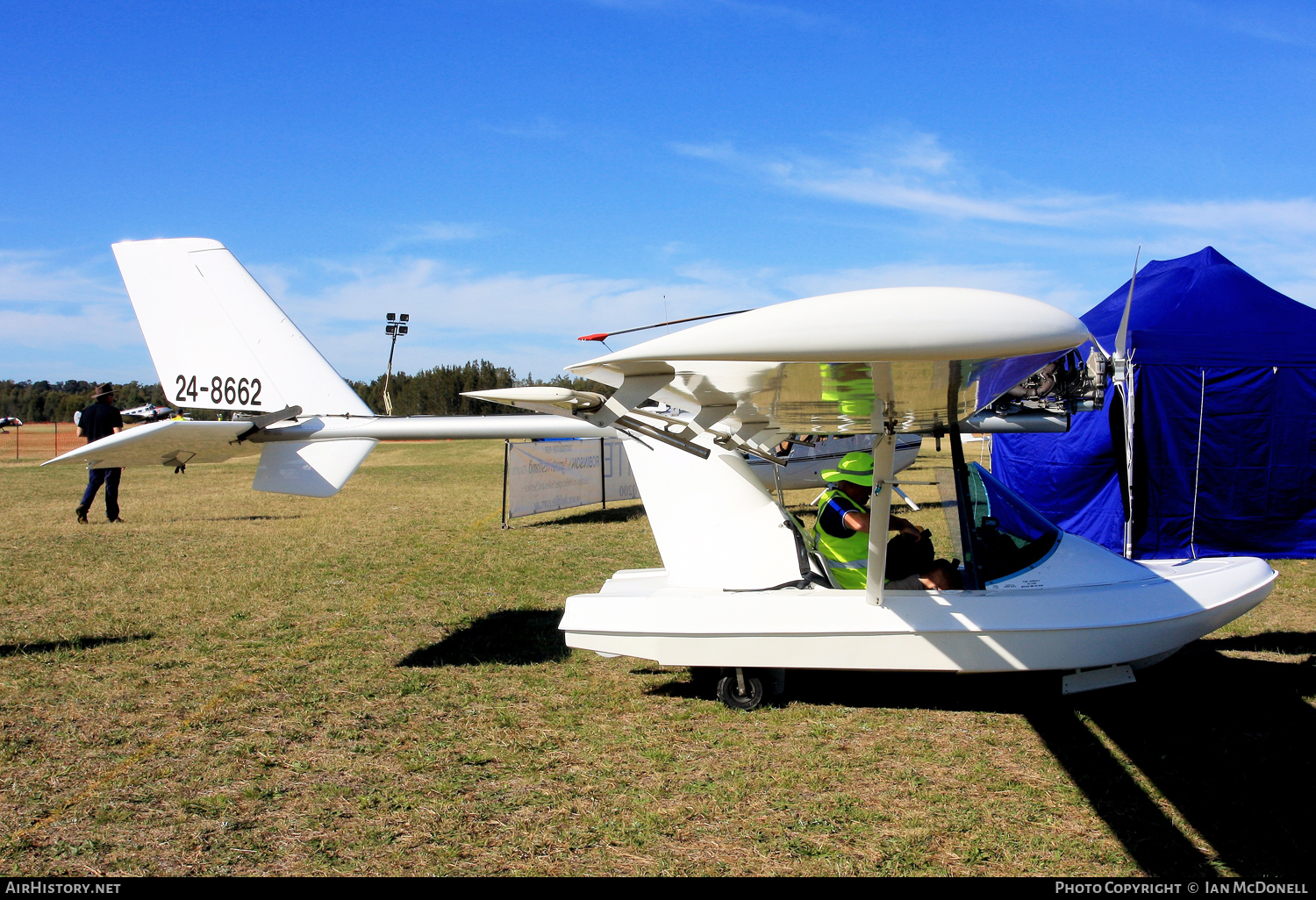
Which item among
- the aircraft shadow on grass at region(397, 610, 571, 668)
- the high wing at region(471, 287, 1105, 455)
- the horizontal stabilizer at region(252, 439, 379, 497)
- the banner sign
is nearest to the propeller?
the high wing at region(471, 287, 1105, 455)

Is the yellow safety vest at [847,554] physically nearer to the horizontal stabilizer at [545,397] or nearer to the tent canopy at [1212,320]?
the horizontal stabilizer at [545,397]

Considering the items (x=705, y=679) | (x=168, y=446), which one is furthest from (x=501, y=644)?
(x=168, y=446)

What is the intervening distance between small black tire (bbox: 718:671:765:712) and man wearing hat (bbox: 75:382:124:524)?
10981mm

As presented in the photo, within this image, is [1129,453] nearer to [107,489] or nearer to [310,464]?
[310,464]

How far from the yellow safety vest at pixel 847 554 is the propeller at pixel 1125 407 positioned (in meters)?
2.21

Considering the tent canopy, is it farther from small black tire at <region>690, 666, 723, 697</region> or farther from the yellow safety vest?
small black tire at <region>690, 666, 723, 697</region>

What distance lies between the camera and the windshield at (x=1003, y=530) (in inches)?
179

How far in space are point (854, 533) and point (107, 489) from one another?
12.0m

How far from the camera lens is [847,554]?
4.93 m

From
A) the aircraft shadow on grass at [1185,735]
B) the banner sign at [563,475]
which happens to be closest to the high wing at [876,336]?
the aircraft shadow on grass at [1185,735]

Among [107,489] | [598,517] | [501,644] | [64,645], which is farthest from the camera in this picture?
[598,517]

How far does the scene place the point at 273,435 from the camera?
18.4ft

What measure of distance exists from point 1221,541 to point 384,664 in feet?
29.9

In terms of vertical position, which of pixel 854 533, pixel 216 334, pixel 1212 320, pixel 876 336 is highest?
pixel 1212 320
